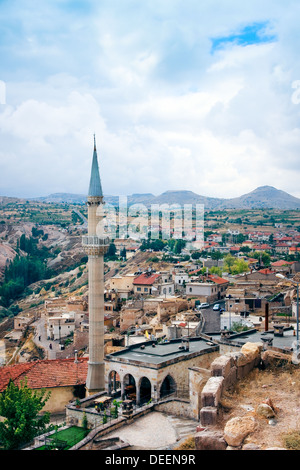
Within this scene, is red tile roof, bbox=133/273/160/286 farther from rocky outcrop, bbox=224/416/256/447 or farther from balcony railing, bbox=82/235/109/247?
rocky outcrop, bbox=224/416/256/447

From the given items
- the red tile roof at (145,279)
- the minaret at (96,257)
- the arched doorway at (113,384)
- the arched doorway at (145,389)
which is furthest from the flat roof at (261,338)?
the red tile roof at (145,279)

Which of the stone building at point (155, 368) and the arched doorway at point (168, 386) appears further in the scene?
the arched doorway at point (168, 386)

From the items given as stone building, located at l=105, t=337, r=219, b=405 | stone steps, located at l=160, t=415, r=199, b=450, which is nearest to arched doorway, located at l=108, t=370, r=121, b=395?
stone building, located at l=105, t=337, r=219, b=405

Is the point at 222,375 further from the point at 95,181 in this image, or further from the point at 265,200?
the point at 265,200
